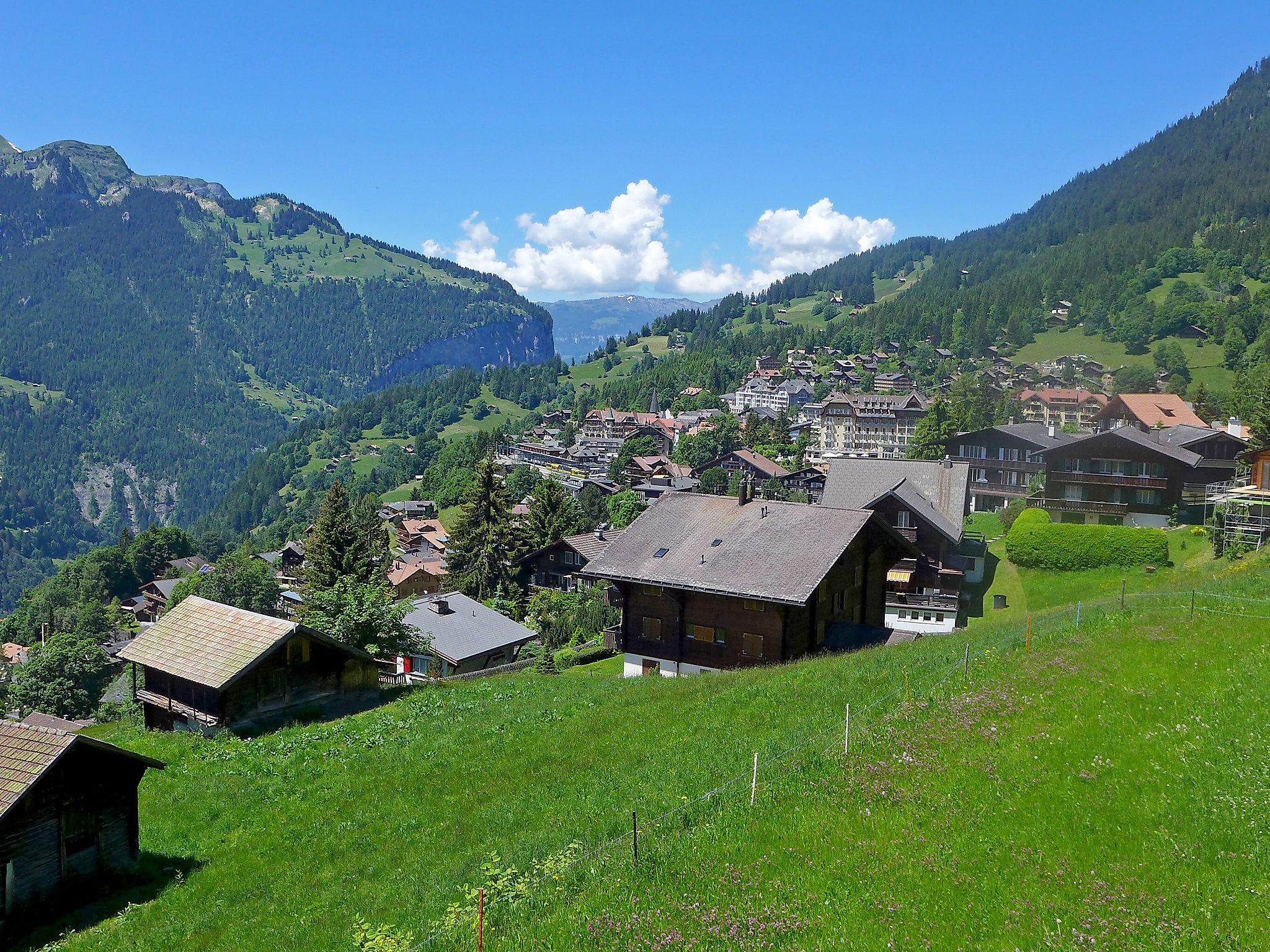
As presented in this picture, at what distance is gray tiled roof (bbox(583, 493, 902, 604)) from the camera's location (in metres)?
33.8

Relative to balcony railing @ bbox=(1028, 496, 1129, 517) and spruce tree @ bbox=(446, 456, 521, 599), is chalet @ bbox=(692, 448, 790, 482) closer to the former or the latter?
spruce tree @ bbox=(446, 456, 521, 599)

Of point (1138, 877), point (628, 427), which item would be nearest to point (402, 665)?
point (1138, 877)

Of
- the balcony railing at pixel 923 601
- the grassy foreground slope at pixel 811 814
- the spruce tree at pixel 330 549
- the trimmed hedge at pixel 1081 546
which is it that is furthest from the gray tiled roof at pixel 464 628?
the trimmed hedge at pixel 1081 546

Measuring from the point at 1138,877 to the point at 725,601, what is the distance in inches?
981

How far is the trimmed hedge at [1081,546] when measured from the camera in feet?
174

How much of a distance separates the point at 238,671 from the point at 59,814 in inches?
517

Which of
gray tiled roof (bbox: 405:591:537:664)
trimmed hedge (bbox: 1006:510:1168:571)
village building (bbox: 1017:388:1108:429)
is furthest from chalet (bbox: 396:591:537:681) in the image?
village building (bbox: 1017:388:1108:429)

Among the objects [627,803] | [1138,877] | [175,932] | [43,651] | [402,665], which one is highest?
[1138,877]

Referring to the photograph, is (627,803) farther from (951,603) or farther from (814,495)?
(814,495)

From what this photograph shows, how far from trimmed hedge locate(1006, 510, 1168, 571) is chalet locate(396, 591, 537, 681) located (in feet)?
114

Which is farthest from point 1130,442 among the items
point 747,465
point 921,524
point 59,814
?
point 747,465

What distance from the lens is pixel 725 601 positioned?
35.4 metres

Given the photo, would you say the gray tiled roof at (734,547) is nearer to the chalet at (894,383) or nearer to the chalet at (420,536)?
the chalet at (420,536)

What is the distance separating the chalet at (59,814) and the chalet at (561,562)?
63463 mm
